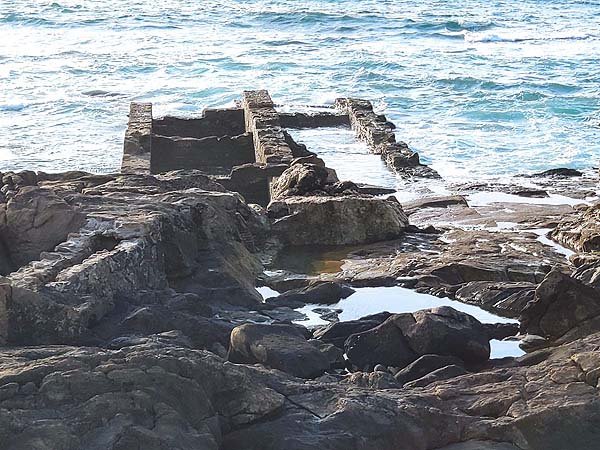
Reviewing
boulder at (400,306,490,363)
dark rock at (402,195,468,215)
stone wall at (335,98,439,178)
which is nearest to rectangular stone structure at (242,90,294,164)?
stone wall at (335,98,439,178)

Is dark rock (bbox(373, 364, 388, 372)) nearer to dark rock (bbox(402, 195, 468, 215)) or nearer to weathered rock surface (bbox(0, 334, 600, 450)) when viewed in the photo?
weathered rock surface (bbox(0, 334, 600, 450))

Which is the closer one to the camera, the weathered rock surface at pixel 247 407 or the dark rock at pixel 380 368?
the weathered rock surface at pixel 247 407

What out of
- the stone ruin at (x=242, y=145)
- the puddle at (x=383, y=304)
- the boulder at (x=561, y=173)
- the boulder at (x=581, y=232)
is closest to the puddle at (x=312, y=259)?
the puddle at (x=383, y=304)

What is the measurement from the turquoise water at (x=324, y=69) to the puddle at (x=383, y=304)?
9.47 metres

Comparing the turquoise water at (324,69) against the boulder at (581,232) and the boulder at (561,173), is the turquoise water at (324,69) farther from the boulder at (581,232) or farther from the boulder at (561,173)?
the boulder at (581,232)

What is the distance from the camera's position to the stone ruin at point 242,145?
42.4 ft

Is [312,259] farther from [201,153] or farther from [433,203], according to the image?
[201,153]

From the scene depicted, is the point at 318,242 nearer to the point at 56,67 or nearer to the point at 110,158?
the point at 110,158

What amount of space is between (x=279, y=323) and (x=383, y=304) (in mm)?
1456

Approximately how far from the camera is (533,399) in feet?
14.3

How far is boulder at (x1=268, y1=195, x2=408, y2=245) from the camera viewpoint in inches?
388

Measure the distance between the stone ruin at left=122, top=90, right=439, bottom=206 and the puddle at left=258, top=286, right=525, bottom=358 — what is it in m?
4.95

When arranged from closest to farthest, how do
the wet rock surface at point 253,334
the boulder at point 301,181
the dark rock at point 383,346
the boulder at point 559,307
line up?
the wet rock surface at point 253,334
the dark rock at point 383,346
the boulder at point 559,307
the boulder at point 301,181

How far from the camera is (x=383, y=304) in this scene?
290 inches
